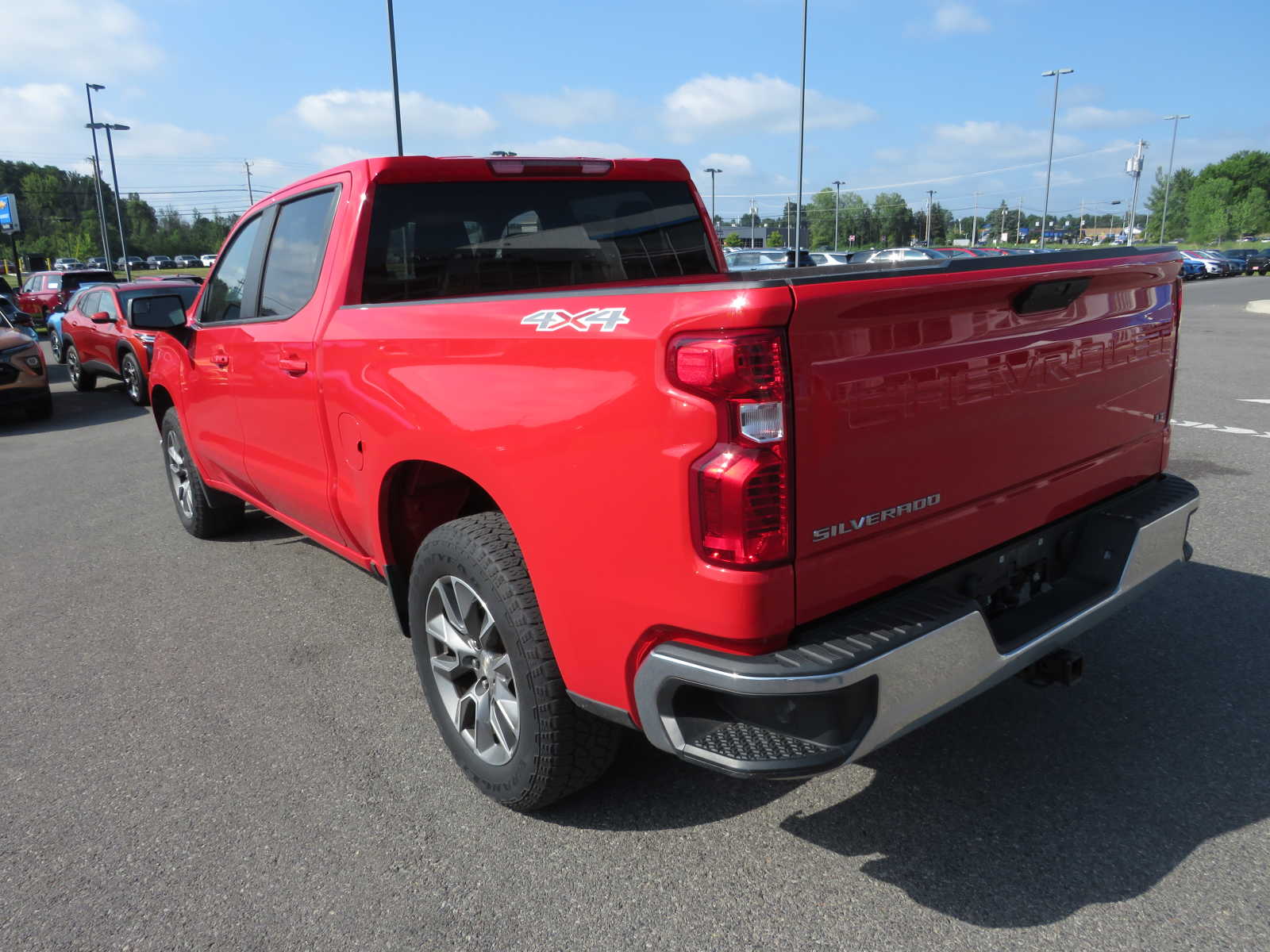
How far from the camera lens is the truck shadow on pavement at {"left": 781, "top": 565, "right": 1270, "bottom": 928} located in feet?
8.11

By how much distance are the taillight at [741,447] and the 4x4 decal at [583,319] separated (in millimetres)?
204

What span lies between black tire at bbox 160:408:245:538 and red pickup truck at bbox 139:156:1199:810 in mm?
2291

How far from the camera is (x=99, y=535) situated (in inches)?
248

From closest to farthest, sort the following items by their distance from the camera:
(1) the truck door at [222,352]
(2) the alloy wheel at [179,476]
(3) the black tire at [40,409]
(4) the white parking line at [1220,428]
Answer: (1) the truck door at [222,352]
(2) the alloy wheel at [179,476]
(4) the white parking line at [1220,428]
(3) the black tire at [40,409]

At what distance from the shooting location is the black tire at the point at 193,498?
18.7ft

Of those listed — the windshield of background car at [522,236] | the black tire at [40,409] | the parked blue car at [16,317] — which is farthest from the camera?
the parked blue car at [16,317]

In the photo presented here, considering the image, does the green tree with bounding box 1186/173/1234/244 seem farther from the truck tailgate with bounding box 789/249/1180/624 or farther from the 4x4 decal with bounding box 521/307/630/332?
the 4x4 decal with bounding box 521/307/630/332

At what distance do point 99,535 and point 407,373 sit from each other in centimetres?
456

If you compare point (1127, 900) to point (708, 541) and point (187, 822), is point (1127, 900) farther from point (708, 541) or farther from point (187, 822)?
point (187, 822)

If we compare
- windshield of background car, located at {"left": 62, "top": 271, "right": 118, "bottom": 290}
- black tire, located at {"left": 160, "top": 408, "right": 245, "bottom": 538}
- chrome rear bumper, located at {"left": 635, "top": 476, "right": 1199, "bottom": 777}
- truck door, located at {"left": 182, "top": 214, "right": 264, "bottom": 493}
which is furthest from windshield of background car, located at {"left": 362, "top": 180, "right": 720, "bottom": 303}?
windshield of background car, located at {"left": 62, "top": 271, "right": 118, "bottom": 290}

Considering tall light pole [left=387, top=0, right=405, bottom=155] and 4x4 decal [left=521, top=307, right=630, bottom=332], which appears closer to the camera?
4x4 decal [left=521, top=307, right=630, bottom=332]

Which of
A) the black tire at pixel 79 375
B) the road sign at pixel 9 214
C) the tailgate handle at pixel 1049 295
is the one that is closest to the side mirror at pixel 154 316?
the tailgate handle at pixel 1049 295

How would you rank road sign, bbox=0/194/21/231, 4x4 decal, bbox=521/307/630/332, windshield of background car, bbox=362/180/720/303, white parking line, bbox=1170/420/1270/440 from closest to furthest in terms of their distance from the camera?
4x4 decal, bbox=521/307/630/332 < windshield of background car, bbox=362/180/720/303 < white parking line, bbox=1170/420/1270/440 < road sign, bbox=0/194/21/231

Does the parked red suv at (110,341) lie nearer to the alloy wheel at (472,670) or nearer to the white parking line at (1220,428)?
the alloy wheel at (472,670)
